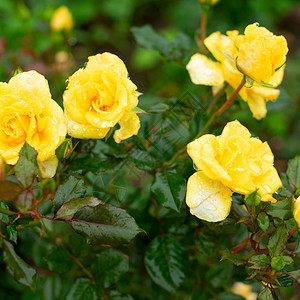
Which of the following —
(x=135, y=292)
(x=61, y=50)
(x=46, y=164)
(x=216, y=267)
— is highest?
(x=46, y=164)

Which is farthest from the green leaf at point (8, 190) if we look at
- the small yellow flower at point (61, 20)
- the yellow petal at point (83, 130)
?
the small yellow flower at point (61, 20)

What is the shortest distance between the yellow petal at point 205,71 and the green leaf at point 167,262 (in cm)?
35

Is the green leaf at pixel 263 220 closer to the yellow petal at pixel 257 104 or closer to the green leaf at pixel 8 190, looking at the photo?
the yellow petal at pixel 257 104

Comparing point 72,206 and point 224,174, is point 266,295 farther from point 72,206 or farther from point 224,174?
point 72,206

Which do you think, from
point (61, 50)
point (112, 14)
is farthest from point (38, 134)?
point (112, 14)

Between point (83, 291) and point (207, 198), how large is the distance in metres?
0.37

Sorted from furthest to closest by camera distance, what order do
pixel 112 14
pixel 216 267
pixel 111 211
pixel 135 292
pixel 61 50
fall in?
pixel 112 14 → pixel 61 50 → pixel 135 292 → pixel 216 267 → pixel 111 211

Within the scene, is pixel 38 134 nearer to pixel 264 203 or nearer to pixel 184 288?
pixel 264 203

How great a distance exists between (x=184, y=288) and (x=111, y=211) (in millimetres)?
492

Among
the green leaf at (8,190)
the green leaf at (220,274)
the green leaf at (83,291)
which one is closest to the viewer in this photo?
the green leaf at (8,190)

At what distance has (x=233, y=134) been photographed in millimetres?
588

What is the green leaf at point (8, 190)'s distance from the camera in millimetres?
496

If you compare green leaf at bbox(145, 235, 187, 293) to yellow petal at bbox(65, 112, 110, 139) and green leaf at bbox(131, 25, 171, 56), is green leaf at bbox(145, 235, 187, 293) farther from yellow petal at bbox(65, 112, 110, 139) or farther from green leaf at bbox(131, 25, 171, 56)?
green leaf at bbox(131, 25, 171, 56)

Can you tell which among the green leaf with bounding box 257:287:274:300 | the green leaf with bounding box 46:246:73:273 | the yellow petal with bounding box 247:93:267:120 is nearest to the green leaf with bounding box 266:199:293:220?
the green leaf with bounding box 257:287:274:300
